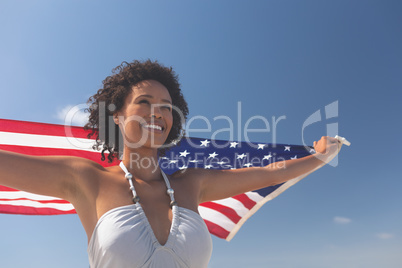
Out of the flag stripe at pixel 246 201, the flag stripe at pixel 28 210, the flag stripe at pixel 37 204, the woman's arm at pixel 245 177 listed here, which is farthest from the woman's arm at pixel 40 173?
the flag stripe at pixel 246 201

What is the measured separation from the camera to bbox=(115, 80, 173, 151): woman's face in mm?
3135

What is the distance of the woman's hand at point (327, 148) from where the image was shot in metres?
4.35

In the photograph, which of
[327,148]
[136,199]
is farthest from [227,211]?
[136,199]

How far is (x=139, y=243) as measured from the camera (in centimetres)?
244

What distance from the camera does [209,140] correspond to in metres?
5.88

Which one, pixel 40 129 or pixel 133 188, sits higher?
pixel 40 129

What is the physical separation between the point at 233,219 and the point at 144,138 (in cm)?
313

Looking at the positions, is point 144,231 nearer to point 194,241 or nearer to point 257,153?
point 194,241

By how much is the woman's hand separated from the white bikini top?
2372 mm

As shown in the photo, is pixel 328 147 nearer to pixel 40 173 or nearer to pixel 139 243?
pixel 139 243

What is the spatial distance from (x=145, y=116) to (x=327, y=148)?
266cm

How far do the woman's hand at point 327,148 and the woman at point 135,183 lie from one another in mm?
635

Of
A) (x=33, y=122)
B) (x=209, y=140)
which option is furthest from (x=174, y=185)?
(x=33, y=122)

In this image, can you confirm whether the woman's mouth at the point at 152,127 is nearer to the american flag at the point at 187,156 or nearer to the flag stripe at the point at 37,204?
the american flag at the point at 187,156
